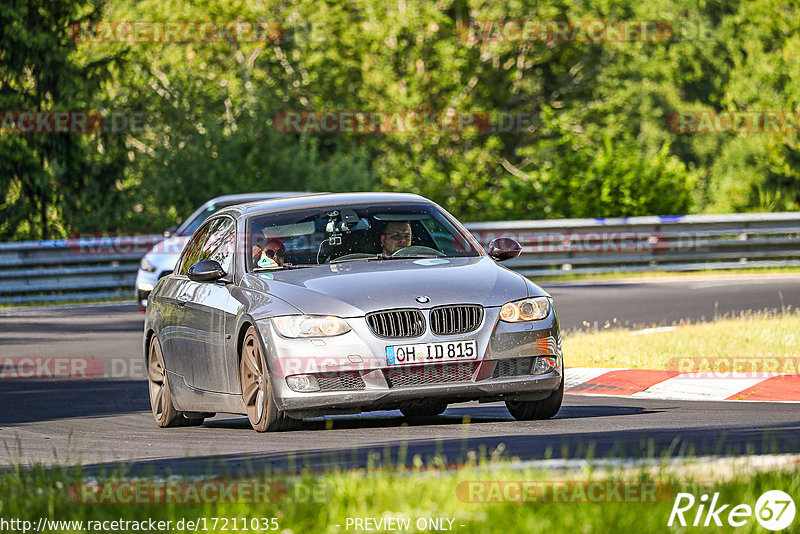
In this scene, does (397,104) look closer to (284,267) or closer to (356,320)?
(284,267)

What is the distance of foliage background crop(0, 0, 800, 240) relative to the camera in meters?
32.2

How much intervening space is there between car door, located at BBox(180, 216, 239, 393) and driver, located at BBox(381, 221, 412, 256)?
1056mm

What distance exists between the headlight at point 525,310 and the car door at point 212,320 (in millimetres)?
1764

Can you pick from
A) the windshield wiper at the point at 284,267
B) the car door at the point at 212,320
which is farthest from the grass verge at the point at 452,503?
the windshield wiper at the point at 284,267

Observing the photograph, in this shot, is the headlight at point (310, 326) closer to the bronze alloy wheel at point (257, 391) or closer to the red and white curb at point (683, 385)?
the bronze alloy wheel at point (257, 391)

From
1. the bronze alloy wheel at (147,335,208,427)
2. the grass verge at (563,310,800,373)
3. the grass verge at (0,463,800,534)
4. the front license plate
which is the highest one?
the grass verge at (0,463,800,534)

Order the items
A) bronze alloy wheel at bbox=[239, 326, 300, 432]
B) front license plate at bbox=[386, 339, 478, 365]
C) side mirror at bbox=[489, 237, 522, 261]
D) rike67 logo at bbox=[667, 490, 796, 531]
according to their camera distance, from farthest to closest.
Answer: side mirror at bbox=[489, 237, 522, 261] → bronze alloy wheel at bbox=[239, 326, 300, 432] → front license plate at bbox=[386, 339, 478, 365] → rike67 logo at bbox=[667, 490, 796, 531]

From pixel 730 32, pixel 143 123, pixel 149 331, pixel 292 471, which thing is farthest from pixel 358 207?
pixel 730 32

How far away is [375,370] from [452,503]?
11.0ft

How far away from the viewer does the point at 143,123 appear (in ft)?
117

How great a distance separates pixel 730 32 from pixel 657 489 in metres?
62.5

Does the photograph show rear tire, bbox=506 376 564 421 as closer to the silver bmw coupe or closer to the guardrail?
the silver bmw coupe

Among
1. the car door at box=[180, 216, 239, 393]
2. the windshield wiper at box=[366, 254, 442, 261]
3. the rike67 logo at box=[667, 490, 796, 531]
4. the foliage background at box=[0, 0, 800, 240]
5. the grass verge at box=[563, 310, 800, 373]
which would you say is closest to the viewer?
the rike67 logo at box=[667, 490, 796, 531]

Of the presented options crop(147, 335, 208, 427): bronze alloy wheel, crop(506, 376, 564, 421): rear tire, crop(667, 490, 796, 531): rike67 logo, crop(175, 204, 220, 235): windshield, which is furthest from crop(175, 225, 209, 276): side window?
crop(175, 204, 220, 235): windshield
